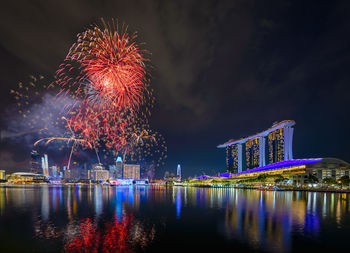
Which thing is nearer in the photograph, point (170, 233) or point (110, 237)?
point (110, 237)

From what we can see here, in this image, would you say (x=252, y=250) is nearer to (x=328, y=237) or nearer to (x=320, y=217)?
(x=328, y=237)

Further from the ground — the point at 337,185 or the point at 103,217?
the point at 103,217

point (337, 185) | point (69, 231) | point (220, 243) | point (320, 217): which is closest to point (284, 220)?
point (320, 217)

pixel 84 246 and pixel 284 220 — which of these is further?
pixel 284 220

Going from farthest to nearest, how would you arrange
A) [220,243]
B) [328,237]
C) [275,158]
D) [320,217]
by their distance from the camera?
[275,158] < [320,217] < [328,237] < [220,243]

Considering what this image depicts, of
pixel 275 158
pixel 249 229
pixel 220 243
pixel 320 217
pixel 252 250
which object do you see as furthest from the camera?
pixel 275 158

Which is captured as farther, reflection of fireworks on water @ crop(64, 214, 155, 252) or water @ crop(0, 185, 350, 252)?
water @ crop(0, 185, 350, 252)

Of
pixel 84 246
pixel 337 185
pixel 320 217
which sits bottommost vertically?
pixel 337 185

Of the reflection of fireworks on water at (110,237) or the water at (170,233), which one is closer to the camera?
the reflection of fireworks on water at (110,237)

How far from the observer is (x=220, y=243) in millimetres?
20109

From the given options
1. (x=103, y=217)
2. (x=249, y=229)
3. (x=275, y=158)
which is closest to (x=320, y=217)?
(x=249, y=229)

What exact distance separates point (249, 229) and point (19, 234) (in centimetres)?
1979

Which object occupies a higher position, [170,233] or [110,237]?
[110,237]

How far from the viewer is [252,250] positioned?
1808cm
